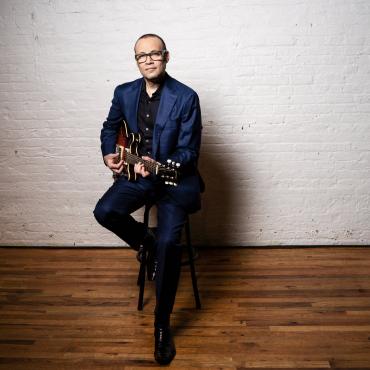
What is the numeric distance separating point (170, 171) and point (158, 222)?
36 cm

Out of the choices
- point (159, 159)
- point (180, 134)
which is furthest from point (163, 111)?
point (159, 159)

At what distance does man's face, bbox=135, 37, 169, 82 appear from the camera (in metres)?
2.76

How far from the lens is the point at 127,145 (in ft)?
9.52

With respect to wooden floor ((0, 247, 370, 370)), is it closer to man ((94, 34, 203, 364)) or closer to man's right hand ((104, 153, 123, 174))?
man ((94, 34, 203, 364))

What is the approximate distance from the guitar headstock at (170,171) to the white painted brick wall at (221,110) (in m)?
1.37

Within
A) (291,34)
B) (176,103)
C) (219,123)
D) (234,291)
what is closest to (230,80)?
(219,123)

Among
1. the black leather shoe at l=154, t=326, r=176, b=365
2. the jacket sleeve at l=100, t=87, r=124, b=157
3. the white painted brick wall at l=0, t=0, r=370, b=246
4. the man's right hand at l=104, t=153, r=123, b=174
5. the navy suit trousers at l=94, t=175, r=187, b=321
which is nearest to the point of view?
the black leather shoe at l=154, t=326, r=176, b=365

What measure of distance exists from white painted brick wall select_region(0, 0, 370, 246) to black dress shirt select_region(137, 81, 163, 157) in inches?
35.3

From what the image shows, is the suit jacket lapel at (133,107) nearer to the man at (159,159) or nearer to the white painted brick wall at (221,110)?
the man at (159,159)

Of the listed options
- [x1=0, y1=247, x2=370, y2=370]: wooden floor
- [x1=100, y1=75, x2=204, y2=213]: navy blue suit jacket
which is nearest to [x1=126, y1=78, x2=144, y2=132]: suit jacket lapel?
[x1=100, y1=75, x2=204, y2=213]: navy blue suit jacket

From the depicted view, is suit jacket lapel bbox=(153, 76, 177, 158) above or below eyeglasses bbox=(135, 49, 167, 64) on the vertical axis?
below

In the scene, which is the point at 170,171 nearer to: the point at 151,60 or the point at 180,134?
the point at 180,134

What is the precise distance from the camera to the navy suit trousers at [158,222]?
8.20 feet

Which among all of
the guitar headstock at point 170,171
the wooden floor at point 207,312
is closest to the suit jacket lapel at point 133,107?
the guitar headstock at point 170,171
